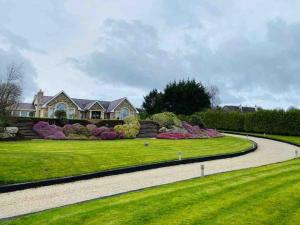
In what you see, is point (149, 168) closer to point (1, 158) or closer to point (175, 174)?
point (175, 174)

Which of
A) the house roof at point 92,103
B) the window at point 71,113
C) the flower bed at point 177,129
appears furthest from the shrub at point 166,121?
the house roof at point 92,103

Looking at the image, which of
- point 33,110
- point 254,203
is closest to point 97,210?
point 254,203

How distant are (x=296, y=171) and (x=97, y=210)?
9265 millimetres

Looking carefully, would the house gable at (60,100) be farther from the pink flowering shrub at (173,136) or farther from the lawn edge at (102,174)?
the lawn edge at (102,174)

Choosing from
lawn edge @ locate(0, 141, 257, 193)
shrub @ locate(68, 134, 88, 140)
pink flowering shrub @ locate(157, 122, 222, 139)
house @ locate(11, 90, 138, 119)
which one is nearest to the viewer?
lawn edge @ locate(0, 141, 257, 193)

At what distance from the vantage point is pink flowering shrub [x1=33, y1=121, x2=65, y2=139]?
108 ft

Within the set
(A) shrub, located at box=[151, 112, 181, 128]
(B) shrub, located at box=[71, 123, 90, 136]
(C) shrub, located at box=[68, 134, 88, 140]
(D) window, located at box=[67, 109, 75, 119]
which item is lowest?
(C) shrub, located at box=[68, 134, 88, 140]

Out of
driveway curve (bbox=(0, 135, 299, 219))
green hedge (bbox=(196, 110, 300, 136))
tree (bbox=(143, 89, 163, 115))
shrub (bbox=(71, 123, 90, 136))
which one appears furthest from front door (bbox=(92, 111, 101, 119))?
driveway curve (bbox=(0, 135, 299, 219))

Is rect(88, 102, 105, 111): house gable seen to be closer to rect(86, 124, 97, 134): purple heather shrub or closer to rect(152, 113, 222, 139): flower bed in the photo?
rect(152, 113, 222, 139): flower bed

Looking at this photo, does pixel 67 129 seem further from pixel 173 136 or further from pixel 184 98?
pixel 184 98

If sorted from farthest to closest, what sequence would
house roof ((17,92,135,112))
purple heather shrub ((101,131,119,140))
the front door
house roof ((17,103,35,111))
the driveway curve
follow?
house roof ((17,103,35,111)), the front door, house roof ((17,92,135,112)), purple heather shrub ((101,131,119,140)), the driveway curve

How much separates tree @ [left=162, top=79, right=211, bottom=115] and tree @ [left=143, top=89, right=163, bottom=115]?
2.41 meters

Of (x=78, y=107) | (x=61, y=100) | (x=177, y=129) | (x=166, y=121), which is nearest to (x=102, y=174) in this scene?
(x=177, y=129)

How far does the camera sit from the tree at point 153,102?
74.4 meters
